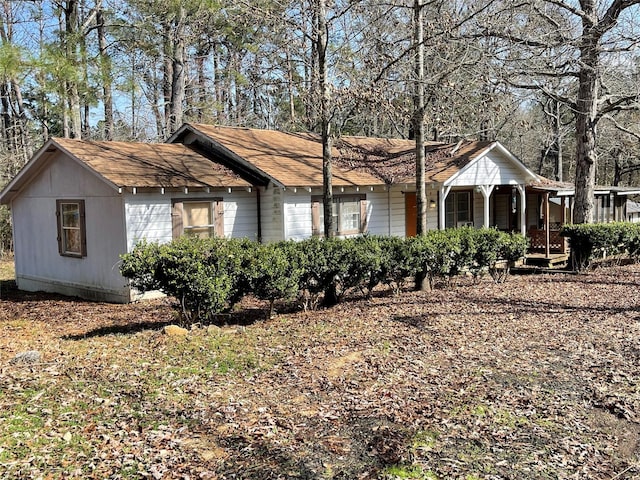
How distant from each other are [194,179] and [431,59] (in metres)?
6.46

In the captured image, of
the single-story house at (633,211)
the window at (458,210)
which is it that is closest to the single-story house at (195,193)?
the window at (458,210)

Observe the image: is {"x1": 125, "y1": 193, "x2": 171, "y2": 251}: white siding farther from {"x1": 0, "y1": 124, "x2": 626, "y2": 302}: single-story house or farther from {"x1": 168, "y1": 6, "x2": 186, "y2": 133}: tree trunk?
{"x1": 168, "y1": 6, "x2": 186, "y2": 133}: tree trunk

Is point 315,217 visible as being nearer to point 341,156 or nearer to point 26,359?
point 341,156

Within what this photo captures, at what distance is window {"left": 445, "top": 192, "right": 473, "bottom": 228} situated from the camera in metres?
19.9

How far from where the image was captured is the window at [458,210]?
65.3ft

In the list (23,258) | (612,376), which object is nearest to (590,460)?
(612,376)

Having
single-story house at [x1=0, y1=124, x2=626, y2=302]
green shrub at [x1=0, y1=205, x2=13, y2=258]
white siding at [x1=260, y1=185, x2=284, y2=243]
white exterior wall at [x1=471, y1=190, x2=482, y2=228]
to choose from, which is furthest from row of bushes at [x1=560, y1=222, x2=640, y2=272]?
green shrub at [x1=0, y1=205, x2=13, y2=258]

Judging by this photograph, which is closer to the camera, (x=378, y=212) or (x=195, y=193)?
(x=195, y=193)

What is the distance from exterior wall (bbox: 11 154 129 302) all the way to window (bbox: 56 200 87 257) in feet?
0.50

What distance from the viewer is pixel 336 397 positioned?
19.8 ft

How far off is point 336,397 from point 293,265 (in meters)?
3.89

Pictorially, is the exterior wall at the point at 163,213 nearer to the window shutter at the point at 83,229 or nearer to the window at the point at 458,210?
the window shutter at the point at 83,229

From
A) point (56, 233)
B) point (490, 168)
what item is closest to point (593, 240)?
point (490, 168)

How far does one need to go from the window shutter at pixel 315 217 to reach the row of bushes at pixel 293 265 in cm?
341
